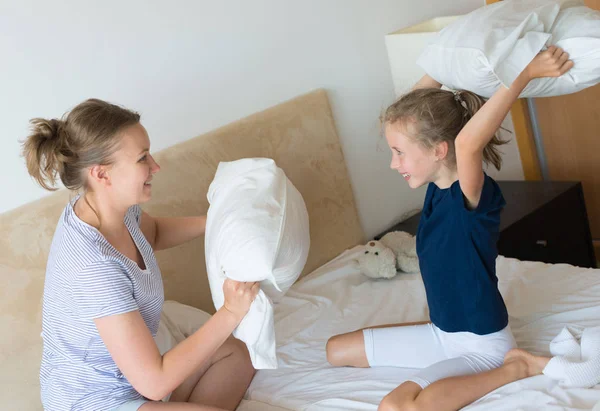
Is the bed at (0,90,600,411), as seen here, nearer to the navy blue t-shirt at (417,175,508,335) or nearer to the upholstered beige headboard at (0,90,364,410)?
the upholstered beige headboard at (0,90,364,410)

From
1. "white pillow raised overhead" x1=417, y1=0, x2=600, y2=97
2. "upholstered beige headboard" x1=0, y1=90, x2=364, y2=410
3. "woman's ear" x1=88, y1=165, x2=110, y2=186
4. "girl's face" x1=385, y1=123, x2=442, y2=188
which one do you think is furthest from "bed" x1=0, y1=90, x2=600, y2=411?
"white pillow raised overhead" x1=417, y1=0, x2=600, y2=97

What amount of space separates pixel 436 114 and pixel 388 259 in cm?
79

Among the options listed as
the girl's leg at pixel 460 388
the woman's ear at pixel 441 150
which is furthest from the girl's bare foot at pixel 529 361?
the woman's ear at pixel 441 150

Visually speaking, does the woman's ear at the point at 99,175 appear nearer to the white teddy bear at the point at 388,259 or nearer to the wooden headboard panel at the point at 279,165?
the wooden headboard panel at the point at 279,165

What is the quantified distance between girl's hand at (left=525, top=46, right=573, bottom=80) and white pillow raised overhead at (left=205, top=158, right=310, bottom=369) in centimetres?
65

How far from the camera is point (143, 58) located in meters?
2.24

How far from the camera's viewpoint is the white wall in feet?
6.60

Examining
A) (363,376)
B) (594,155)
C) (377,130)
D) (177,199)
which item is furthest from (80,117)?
(594,155)

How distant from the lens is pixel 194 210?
7.48 feet

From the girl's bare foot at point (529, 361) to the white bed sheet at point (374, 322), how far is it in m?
0.02

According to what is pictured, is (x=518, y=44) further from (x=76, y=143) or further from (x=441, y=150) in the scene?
(x=76, y=143)

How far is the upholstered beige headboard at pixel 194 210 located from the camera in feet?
6.21

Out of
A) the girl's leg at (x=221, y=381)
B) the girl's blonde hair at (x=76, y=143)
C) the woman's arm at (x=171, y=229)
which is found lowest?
the girl's leg at (x=221, y=381)

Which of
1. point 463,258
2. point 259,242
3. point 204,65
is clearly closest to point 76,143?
point 259,242
